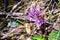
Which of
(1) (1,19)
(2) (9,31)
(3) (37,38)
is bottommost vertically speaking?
(3) (37,38)

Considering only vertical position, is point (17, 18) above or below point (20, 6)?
below

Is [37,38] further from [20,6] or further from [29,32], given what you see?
[20,6]

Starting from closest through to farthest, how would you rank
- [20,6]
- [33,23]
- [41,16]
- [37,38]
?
1. [41,16]
2. [37,38]
3. [33,23]
4. [20,6]

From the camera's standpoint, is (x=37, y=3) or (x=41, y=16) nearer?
(x=41, y=16)

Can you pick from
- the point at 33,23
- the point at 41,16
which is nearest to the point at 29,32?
the point at 33,23

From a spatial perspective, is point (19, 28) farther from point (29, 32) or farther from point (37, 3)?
point (37, 3)

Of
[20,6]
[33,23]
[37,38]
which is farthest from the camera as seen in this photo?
[20,6]

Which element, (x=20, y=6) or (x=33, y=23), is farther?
(x=20, y=6)

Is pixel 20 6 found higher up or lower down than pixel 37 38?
higher up

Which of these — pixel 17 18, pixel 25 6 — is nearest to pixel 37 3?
pixel 25 6
